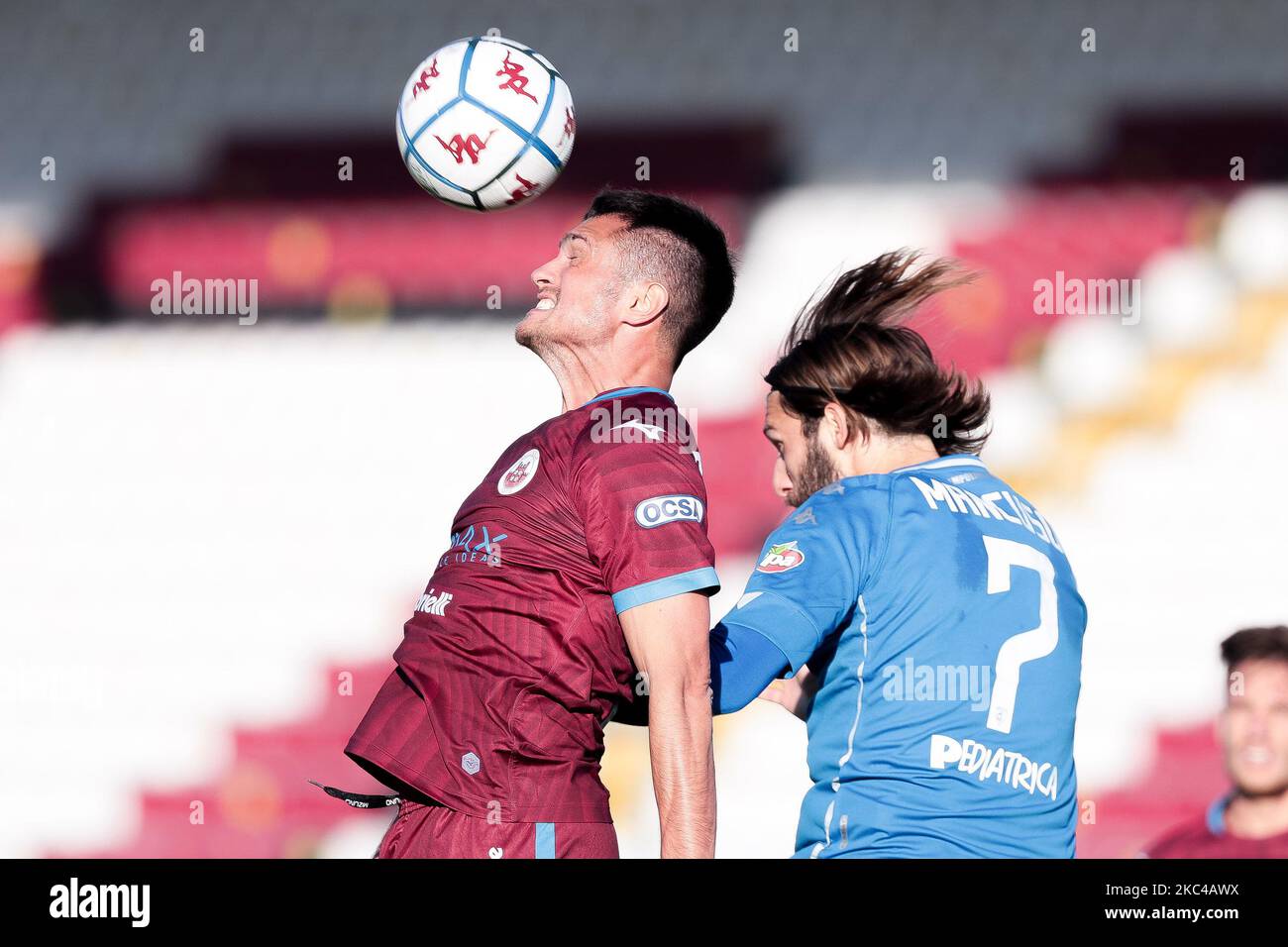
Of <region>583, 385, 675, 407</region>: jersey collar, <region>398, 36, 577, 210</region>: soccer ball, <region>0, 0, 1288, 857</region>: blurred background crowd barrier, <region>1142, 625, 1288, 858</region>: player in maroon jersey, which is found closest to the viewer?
<region>583, 385, 675, 407</region>: jersey collar

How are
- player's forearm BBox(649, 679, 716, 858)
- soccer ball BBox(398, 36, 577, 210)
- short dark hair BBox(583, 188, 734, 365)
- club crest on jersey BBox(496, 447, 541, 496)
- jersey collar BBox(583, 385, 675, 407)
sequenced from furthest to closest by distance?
soccer ball BBox(398, 36, 577, 210), short dark hair BBox(583, 188, 734, 365), jersey collar BBox(583, 385, 675, 407), club crest on jersey BBox(496, 447, 541, 496), player's forearm BBox(649, 679, 716, 858)

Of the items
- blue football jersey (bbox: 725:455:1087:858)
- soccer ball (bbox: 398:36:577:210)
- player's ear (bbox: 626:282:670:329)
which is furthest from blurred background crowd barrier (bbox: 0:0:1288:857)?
blue football jersey (bbox: 725:455:1087:858)

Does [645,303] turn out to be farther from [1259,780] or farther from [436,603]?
[1259,780]

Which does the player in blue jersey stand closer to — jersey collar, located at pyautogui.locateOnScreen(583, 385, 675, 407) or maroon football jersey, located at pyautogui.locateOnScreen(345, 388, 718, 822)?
maroon football jersey, located at pyautogui.locateOnScreen(345, 388, 718, 822)

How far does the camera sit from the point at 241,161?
5.39m

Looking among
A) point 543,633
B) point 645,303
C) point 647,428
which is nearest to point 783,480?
point 645,303

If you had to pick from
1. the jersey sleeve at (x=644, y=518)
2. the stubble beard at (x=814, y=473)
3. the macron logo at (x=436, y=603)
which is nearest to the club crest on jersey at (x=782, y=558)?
the jersey sleeve at (x=644, y=518)

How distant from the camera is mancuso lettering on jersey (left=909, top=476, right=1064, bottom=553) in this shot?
228 cm

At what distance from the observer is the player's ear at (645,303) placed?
2678 mm

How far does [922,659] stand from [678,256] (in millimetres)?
1110
